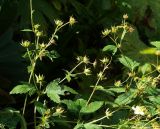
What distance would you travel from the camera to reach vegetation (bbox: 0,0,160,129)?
1.57 m

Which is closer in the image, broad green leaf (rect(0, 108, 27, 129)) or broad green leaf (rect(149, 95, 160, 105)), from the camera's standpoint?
broad green leaf (rect(0, 108, 27, 129))

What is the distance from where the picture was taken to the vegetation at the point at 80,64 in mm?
1571

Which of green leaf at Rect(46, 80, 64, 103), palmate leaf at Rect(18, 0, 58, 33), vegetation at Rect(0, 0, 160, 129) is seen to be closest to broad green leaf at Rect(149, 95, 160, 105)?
vegetation at Rect(0, 0, 160, 129)

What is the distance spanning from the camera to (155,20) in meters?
2.62

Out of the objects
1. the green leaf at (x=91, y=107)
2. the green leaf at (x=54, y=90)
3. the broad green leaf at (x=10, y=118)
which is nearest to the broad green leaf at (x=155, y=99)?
the green leaf at (x=91, y=107)

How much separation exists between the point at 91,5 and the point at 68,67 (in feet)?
1.74

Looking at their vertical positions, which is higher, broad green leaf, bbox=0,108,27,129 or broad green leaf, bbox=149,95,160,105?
broad green leaf, bbox=0,108,27,129

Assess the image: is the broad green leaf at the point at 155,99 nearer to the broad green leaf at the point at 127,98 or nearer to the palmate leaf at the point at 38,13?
the broad green leaf at the point at 127,98

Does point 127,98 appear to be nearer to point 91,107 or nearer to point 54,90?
point 91,107

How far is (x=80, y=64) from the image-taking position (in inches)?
97.6

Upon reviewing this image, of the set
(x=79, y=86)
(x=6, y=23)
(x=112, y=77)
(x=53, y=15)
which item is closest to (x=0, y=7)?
(x=6, y=23)

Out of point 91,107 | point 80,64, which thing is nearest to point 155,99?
point 91,107

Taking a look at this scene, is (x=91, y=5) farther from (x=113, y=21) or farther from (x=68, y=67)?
(x=68, y=67)

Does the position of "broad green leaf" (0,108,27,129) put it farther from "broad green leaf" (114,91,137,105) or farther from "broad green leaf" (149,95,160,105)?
"broad green leaf" (149,95,160,105)
